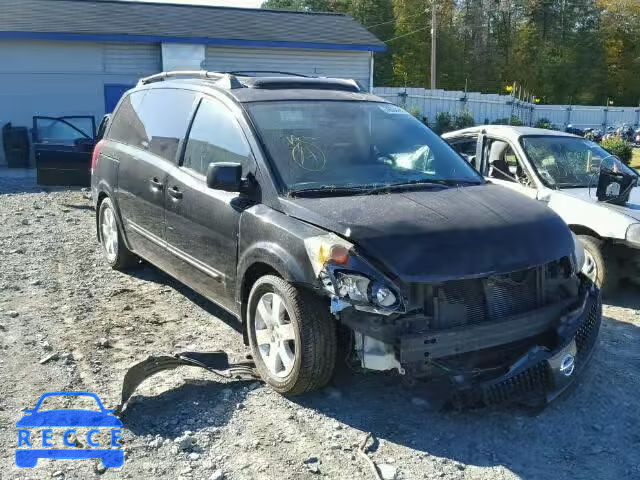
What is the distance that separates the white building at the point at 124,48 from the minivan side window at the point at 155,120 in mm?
13575

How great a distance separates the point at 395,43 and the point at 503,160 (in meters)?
54.4

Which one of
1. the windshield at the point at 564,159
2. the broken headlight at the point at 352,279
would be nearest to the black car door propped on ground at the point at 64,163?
the windshield at the point at 564,159

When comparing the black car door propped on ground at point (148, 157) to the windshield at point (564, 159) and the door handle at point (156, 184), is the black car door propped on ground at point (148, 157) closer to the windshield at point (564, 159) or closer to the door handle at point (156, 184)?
the door handle at point (156, 184)

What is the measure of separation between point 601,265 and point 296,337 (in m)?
3.47

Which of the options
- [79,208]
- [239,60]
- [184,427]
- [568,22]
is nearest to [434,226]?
[184,427]

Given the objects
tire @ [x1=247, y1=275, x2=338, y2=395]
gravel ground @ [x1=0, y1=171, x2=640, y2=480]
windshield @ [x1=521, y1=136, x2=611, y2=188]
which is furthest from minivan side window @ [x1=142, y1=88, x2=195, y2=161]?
windshield @ [x1=521, y1=136, x2=611, y2=188]

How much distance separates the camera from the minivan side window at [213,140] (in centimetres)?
458

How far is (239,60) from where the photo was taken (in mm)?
21188

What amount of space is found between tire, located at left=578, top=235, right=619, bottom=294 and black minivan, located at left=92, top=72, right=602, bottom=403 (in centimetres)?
174

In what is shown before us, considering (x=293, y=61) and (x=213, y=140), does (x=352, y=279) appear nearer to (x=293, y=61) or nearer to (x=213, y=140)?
(x=213, y=140)

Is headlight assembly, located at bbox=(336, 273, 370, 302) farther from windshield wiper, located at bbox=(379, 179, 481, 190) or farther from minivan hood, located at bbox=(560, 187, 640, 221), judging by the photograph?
minivan hood, located at bbox=(560, 187, 640, 221)

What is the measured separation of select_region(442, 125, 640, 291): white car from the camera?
5.96 meters

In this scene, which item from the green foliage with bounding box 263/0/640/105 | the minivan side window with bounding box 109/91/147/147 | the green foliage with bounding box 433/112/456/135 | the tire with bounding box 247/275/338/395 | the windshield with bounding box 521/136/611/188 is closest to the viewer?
the tire with bounding box 247/275/338/395

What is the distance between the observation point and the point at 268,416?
3850 mm
